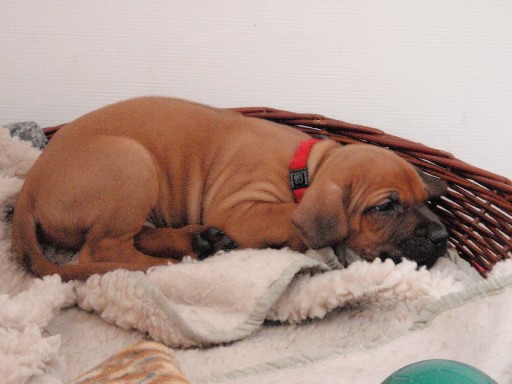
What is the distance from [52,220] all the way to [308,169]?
0.80 metres

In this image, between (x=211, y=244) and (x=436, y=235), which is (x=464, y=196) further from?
(x=211, y=244)

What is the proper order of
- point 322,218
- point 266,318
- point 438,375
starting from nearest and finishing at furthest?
point 438,375 → point 266,318 → point 322,218

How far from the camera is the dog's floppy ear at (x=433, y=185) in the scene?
2.29m

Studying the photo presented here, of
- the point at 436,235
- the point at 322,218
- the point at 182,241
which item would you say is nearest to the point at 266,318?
the point at 322,218

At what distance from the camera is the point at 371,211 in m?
2.16

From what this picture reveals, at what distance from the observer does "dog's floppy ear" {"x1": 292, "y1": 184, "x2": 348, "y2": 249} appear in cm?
208

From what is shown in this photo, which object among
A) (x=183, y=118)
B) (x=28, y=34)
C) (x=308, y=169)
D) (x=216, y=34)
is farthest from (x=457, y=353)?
(x=28, y=34)

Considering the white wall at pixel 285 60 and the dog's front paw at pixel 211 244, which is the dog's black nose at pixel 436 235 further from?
the white wall at pixel 285 60

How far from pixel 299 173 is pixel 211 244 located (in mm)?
360

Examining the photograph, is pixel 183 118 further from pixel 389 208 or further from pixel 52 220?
pixel 389 208

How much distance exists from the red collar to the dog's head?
0.07 meters

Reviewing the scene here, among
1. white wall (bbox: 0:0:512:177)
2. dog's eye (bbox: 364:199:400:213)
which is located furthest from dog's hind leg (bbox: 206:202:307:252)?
white wall (bbox: 0:0:512:177)

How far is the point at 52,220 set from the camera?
2.17 meters

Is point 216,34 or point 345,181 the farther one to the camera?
point 216,34
